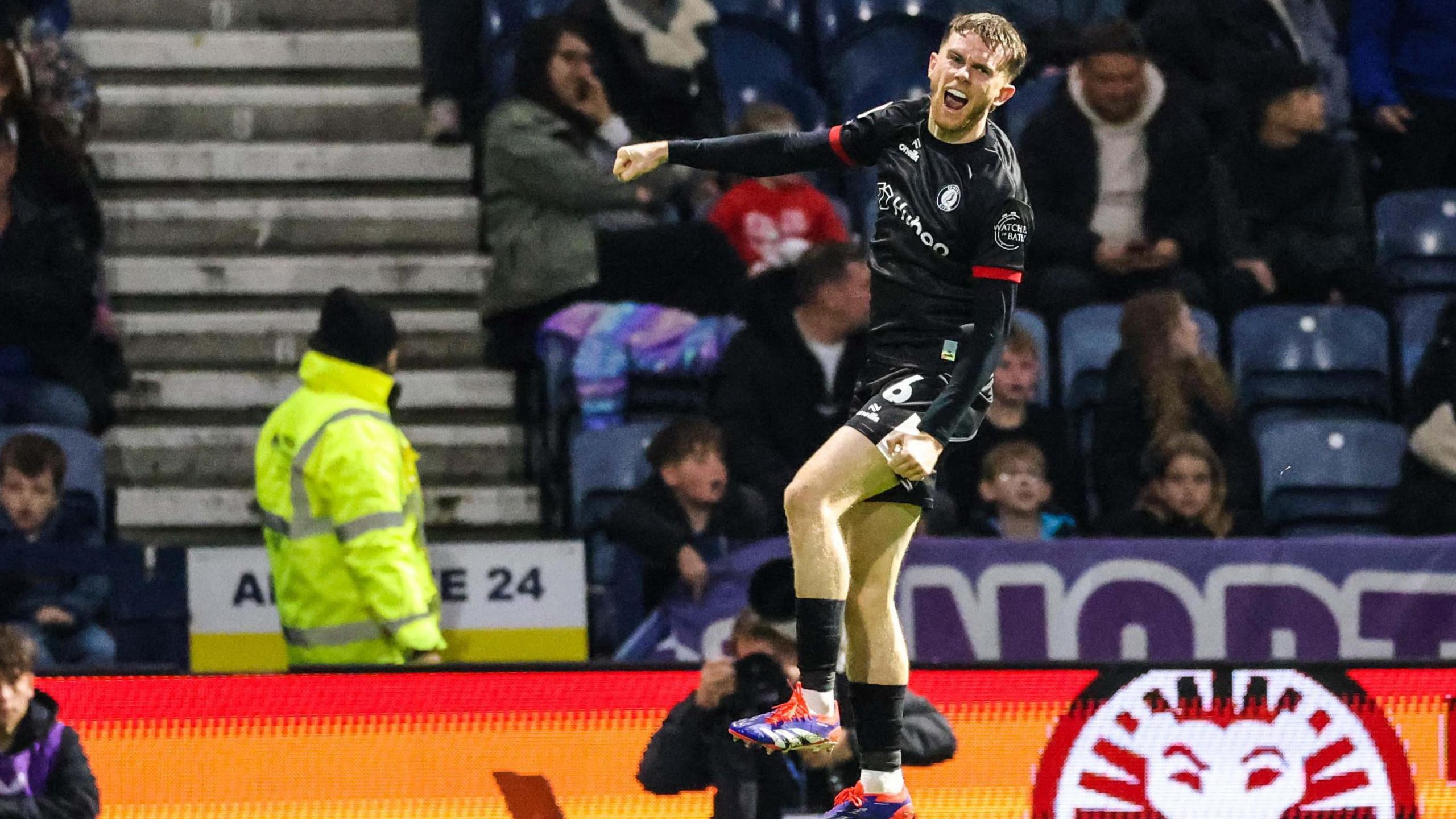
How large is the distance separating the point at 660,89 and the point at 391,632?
3246mm

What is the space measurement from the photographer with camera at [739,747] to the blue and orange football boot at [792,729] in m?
0.65

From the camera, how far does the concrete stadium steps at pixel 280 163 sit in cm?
1063

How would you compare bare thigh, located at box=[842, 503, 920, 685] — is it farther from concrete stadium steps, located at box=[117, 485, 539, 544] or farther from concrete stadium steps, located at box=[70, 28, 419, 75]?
concrete stadium steps, located at box=[70, 28, 419, 75]

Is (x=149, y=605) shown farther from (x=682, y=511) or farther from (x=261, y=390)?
(x=261, y=390)

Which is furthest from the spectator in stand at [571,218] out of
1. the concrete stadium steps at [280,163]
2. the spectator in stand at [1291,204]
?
the spectator in stand at [1291,204]

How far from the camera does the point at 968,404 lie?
19.0 ft

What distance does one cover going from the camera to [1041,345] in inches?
367

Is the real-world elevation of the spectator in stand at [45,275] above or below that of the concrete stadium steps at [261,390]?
above

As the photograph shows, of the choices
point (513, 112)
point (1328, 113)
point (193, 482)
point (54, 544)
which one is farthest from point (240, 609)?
point (1328, 113)

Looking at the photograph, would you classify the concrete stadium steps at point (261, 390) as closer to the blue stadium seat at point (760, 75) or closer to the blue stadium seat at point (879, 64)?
the blue stadium seat at point (760, 75)

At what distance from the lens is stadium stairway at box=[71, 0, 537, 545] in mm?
9867

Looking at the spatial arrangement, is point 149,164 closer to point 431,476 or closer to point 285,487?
point 431,476

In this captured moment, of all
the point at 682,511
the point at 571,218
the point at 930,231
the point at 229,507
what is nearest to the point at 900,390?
the point at 930,231

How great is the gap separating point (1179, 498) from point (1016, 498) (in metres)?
0.55
